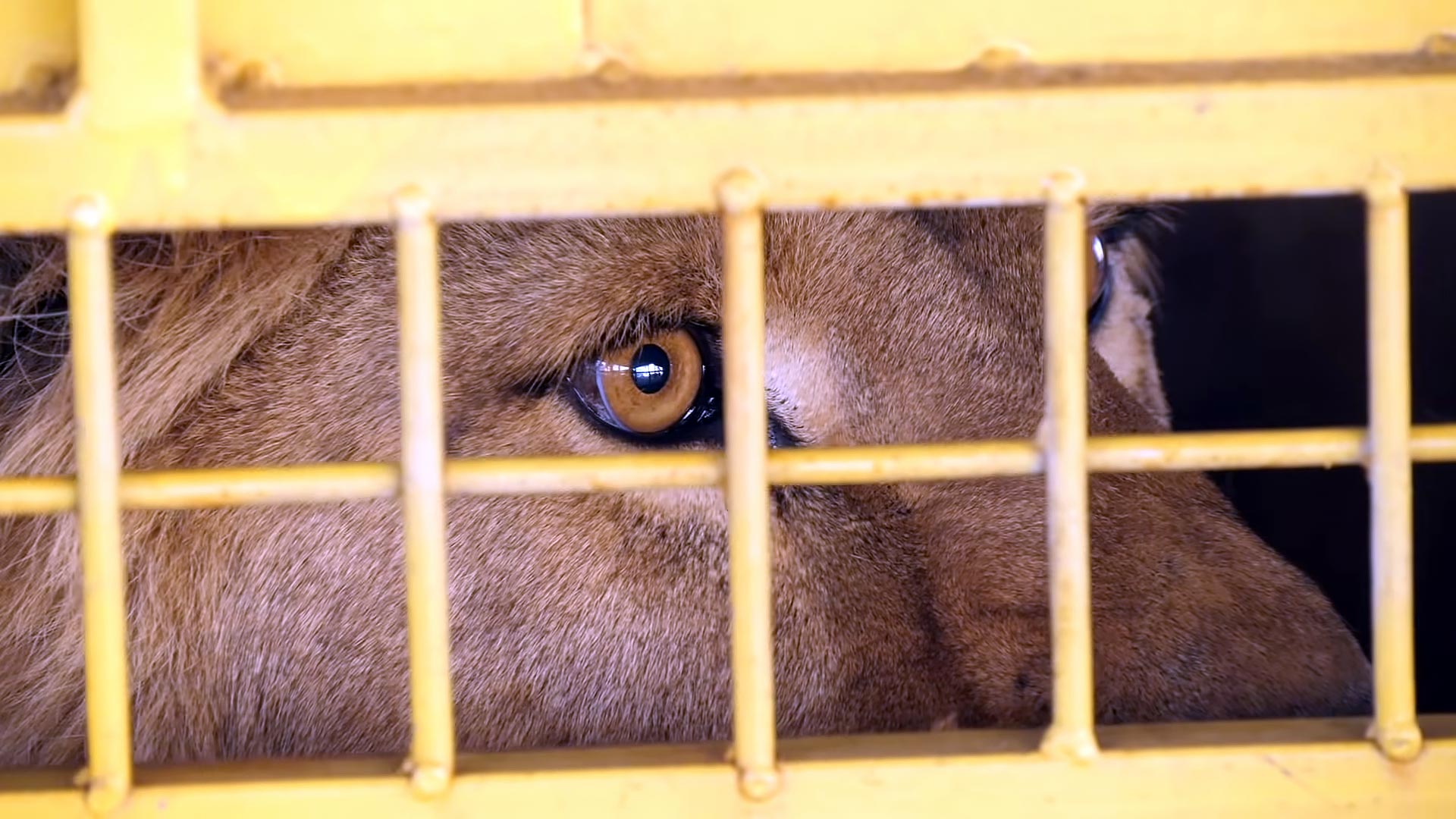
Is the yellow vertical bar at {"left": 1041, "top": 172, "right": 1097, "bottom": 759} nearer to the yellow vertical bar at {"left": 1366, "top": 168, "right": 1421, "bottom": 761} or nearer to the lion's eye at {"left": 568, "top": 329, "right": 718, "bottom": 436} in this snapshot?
the yellow vertical bar at {"left": 1366, "top": 168, "right": 1421, "bottom": 761}

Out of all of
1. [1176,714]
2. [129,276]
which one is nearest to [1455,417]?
[1176,714]

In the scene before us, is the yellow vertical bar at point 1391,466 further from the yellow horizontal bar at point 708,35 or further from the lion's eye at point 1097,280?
the lion's eye at point 1097,280

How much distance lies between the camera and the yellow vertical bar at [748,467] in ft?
2.70

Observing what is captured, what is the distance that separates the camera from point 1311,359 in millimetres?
2928

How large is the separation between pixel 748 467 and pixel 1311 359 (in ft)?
8.00

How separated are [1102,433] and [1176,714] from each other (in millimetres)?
379

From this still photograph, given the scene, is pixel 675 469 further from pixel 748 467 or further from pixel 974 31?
pixel 974 31

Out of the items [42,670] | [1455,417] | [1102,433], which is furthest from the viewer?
[1455,417]

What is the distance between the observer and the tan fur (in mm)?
1420

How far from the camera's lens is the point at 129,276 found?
4.71ft

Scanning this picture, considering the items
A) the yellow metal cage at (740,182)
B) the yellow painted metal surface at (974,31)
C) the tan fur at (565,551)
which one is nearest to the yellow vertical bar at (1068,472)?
the yellow metal cage at (740,182)

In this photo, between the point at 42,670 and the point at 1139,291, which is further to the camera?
the point at 1139,291

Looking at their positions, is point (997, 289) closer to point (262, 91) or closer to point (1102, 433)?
point (1102, 433)

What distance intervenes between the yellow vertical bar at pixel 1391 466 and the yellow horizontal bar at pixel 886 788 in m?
0.03
